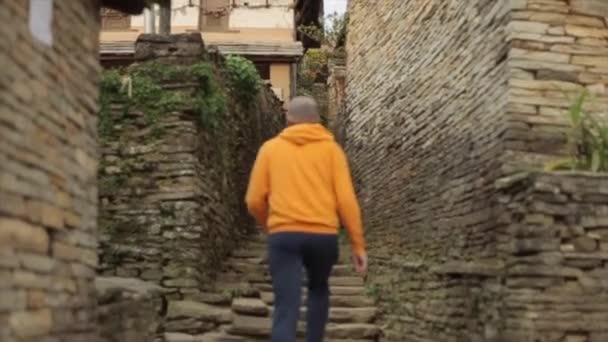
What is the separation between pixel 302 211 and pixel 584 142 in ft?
10.7

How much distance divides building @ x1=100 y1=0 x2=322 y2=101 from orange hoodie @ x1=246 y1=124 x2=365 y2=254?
16005 mm

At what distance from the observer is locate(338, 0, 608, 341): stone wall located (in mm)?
7348

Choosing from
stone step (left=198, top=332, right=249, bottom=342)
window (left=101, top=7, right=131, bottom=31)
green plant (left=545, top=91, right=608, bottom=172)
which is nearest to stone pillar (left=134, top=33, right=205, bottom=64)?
stone step (left=198, top=332, right=249, bottom=342)

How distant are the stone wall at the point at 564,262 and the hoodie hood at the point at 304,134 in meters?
2.33

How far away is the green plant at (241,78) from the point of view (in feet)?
43.5

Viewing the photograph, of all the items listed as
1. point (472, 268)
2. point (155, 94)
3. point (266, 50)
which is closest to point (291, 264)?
point (472, 268)

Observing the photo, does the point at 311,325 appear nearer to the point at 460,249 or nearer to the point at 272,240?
the point at 272,240

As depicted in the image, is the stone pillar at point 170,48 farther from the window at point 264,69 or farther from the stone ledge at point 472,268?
the window at point 264,69

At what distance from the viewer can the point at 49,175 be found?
4582 millimetres

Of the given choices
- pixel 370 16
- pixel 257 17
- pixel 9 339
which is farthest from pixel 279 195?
pixel 257 17

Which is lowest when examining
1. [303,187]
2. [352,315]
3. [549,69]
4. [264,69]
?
[352,315]

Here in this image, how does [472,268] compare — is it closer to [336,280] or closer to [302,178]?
[302,178]

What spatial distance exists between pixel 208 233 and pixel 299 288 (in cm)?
606

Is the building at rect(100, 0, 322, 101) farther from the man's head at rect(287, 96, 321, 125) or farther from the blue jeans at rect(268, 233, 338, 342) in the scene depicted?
the blue jeans at rect(268, 233, 338, 342)
